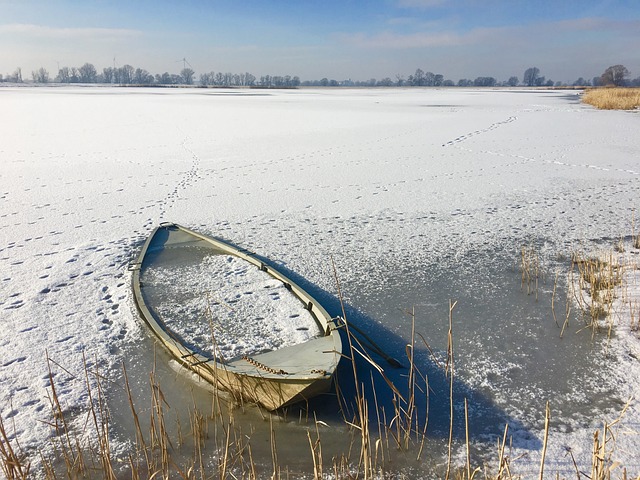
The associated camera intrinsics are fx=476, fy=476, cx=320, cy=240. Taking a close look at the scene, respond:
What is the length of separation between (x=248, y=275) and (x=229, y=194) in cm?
312

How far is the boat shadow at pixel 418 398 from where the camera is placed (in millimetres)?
2715

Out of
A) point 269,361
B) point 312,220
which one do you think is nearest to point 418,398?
point 269,361

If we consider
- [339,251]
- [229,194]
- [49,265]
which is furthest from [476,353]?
[229,194]

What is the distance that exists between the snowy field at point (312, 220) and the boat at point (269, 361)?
185 millimetres

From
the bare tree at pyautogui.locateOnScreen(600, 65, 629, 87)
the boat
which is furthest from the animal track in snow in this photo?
the bare tree at pyautogui.locateOnScreen(600, 65, 629, 87)

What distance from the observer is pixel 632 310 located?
389 centimetres

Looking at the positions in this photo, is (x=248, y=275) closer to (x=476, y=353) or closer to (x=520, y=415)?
(x=476, y=353)

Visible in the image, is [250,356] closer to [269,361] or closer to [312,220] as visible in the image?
[269,361]

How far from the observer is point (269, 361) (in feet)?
10.3

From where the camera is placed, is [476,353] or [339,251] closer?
[476,353]

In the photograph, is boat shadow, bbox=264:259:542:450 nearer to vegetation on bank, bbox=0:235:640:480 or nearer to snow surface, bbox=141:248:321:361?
vegetation on bank, bbox=0:235:640:480

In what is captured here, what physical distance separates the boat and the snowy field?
185mm

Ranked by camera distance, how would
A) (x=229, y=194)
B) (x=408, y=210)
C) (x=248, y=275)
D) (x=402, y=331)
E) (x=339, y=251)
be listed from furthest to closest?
1. (x=229, y=194)
2. (x=408, y=210)
3. (x=339, y=251)
4. (x=248, y=275)
5. (x=402, y=331)

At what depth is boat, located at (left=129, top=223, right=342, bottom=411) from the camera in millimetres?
2711
